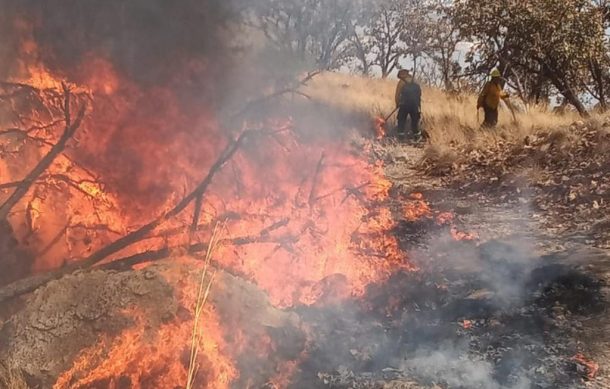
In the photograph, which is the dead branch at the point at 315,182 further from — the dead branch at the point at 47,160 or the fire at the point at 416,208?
the dead branch at the point at 47,160

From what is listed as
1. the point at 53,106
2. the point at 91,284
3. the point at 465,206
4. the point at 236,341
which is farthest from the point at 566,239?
the point at 53,106

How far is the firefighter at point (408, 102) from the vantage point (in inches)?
545

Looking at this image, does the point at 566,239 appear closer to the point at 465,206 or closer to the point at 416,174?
the point at 465,206

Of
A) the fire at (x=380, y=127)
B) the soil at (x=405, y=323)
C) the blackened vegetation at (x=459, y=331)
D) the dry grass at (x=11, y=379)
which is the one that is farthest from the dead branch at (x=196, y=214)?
the fire at (x=380, y=127)

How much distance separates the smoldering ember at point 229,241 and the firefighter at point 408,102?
6544 millimetres

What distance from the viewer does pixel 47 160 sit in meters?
4.72

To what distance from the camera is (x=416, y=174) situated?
1084 cm

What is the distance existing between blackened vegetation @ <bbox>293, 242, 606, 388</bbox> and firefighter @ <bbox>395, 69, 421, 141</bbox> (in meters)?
8.74

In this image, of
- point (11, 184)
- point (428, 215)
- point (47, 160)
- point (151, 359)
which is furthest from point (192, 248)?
point (428, 215)

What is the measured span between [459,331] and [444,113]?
39.0ft

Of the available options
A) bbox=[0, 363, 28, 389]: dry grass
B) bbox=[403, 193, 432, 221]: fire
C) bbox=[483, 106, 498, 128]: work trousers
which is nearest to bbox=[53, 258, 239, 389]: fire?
bbox=[0, 363, 28, 389]: dry grass

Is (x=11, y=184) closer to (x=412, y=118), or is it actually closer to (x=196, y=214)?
(x=196, y=214)

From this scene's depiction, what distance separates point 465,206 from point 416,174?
2596 millimetres

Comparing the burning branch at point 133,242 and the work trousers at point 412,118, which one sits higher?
the work trousers at point 412,118
